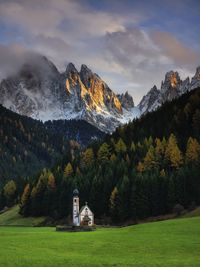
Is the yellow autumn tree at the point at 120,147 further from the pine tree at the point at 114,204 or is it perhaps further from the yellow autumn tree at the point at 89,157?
the pine tree at the point at 114,204

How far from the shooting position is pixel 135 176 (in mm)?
95125

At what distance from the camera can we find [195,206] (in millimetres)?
80250

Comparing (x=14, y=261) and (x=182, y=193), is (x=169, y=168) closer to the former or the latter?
(x=182, y=193)

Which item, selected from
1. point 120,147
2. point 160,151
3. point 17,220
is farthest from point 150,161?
point 17,220

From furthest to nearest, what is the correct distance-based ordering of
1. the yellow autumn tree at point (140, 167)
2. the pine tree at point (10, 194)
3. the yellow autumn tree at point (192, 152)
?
the pine tree at point (10, 194) < the yellow autumn tree at point (140, 167) < the yellow autumn tree at point (192, 152)

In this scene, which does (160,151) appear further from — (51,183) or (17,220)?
(17,220)

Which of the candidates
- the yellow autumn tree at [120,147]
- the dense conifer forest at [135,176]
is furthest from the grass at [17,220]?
the yellow autumn tree at [120,147]

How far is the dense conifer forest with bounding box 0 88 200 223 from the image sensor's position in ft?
284

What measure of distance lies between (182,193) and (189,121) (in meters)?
53.8

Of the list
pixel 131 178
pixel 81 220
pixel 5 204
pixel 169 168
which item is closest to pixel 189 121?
pixel 169 168

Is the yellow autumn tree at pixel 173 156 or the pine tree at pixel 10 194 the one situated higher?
the yellow autumn tree at pixel 173 156

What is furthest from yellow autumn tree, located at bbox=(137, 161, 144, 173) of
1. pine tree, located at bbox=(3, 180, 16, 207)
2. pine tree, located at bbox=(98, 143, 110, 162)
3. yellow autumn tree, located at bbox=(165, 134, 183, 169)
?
pine tree, located at bbox=(3, 180, 16, 207)

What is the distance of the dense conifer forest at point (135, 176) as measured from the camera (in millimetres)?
86562

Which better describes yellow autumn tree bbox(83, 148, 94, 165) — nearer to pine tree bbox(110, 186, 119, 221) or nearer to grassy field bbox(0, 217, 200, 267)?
pine tree bbox(110, 186, 119, 221)
